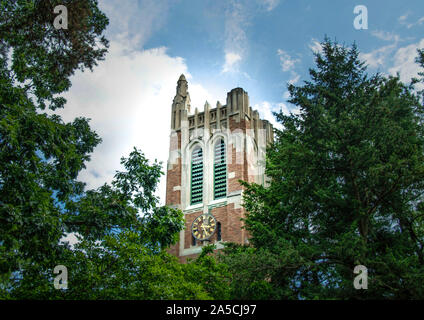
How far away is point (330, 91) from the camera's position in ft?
58.0

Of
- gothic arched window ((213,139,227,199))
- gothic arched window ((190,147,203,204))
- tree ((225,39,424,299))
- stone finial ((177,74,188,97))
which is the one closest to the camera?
tree ((225,39,424,299))

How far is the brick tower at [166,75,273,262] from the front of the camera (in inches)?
1259

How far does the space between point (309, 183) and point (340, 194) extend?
3.38 feet

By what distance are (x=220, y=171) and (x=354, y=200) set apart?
71.3ft

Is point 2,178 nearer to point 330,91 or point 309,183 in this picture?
point 309,183

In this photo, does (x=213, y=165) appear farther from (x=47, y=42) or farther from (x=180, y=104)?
(x=47, y=42)

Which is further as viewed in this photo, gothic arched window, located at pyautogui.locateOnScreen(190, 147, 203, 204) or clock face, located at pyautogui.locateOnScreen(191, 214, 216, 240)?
gothic arched window, located at pyautogui.locateOnScreen(190, 147, 203, 204)

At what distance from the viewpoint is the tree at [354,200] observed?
12.5 metres

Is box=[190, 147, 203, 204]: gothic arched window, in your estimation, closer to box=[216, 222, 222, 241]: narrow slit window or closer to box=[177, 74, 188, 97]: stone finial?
box=[216, 222, 222, 241]: narrow slit window

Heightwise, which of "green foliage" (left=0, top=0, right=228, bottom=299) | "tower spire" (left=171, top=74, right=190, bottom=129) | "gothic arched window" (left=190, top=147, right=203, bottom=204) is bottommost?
"green foliage" (left=0, top=0, right=228, bottom=299)

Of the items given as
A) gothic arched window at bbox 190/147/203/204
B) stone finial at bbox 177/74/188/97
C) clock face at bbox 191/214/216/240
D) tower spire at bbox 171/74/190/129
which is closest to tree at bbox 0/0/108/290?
clock face at bbox 191/214/216/240

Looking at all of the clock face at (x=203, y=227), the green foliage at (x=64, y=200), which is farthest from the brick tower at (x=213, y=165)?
the green foliage at (x=64, y=200)

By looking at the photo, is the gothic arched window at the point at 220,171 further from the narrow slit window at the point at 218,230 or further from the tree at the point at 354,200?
the tree at the point at 354,200

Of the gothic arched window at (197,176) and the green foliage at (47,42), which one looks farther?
the gothic arched window at (197,176)
